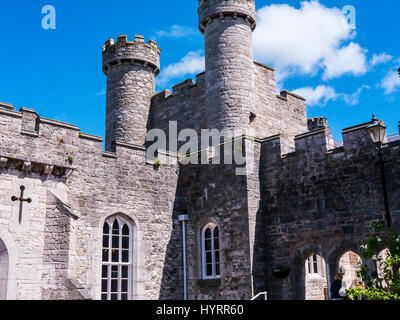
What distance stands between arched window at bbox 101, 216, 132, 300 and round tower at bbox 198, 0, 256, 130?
543cm

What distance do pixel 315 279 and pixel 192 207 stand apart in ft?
16.6

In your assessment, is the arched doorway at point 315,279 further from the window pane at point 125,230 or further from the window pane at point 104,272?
the window pane at point 104,272

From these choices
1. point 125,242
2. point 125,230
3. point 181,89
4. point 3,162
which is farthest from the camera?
point 181,89

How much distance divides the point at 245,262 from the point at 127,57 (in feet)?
39.5

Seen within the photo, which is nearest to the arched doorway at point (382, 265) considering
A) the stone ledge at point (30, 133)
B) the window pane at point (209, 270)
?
the window pane at point (209, 270)

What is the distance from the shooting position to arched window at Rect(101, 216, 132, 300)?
14.3m

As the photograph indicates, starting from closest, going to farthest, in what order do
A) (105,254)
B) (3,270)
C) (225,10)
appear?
(3,270)
(105,254)
(225,10)

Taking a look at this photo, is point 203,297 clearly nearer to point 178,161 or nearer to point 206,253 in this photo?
point 206,253

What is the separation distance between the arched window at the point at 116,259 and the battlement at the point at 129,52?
9.66 meters

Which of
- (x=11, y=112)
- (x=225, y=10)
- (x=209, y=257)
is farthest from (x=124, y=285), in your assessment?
(x=225, y=10)

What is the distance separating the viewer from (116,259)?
47.9 feet

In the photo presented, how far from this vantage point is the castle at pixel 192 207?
40.1 feet

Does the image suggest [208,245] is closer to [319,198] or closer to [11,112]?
[319,198]
